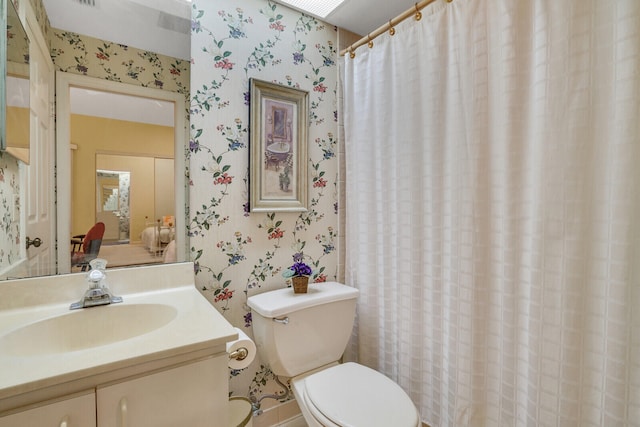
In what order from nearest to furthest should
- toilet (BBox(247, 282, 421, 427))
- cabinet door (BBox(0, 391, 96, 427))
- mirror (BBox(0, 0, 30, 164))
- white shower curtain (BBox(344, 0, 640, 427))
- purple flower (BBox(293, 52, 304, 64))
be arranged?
cabinet door (BBox(0, 391, 96, 427)) < white shower curtain (BBox(344, 0, 640, 427)) < mirror (BBox(0, 0, 30, 164)) < toilet (BBox(247, 282, 421, 427)) < purple flower (BBox(293, 52, 304, 64))

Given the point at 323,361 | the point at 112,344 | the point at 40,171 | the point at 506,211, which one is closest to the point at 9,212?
the point at 40,171

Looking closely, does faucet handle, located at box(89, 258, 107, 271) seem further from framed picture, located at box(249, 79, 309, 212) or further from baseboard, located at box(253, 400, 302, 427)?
baseboard, located at box(253, 400, 302, 427)

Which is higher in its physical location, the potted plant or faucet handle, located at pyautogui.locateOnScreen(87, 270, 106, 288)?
faucet handle, located at pyautogui.locateOnScreen(87, 270, 106, 288)

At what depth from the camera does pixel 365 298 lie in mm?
1535

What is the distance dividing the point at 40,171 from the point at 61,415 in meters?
0.79

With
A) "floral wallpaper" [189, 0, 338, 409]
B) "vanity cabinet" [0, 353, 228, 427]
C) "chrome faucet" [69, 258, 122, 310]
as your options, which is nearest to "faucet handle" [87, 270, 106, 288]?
"chrome faucet" [69, 258, 122, 310]

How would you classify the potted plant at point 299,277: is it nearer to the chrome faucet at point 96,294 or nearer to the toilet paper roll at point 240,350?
the toilet paper roll at point 240,350

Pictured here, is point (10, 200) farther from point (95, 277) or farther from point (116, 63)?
point (116, 63)

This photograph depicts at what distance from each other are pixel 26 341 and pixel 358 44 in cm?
174

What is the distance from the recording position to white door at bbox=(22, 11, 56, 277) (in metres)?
0.98

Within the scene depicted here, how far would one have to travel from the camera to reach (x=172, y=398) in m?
0.72

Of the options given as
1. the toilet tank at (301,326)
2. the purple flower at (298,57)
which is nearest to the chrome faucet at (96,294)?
the toilet tank at (301,326)

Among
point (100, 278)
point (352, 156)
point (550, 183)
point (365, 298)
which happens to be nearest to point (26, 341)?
point (100, 278)

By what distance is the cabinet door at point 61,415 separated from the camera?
0.58 metres
